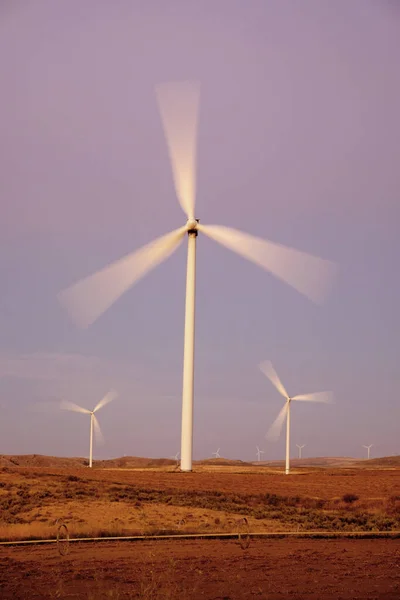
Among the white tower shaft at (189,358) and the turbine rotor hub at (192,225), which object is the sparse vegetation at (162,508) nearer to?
the white tower shaft at (189,358)

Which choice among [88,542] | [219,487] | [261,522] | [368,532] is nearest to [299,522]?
[261,522]

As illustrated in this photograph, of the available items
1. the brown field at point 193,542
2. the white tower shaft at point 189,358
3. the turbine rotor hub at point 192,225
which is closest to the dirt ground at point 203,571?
the brown field at point 193,542

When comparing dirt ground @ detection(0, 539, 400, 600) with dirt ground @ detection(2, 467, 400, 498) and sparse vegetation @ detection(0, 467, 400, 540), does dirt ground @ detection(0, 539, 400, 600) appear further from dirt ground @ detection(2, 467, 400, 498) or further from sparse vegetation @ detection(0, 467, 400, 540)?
dirt ground @ detection(2, 467, 400, 498)

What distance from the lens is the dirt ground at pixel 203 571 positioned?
17422 millimetres

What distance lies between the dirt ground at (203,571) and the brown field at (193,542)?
Result: 3cm

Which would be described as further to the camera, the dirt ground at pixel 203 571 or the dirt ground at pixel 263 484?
the dirt ground at pixel 263 484

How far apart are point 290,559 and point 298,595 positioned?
18.1ft

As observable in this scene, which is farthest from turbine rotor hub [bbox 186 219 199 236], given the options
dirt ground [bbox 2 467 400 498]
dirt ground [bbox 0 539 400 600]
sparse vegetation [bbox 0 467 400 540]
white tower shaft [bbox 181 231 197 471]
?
dirt ground [bbox 0 539 400 600]

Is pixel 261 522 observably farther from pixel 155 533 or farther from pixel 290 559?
pixel 290 559

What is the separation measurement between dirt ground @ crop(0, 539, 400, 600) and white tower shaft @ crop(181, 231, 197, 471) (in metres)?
29.4

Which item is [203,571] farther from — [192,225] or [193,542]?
[192,225]

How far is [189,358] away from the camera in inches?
2228

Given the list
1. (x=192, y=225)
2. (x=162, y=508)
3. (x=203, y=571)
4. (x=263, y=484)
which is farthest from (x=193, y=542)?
(x=192, y=225)

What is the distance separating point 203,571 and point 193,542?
20.3 ft
